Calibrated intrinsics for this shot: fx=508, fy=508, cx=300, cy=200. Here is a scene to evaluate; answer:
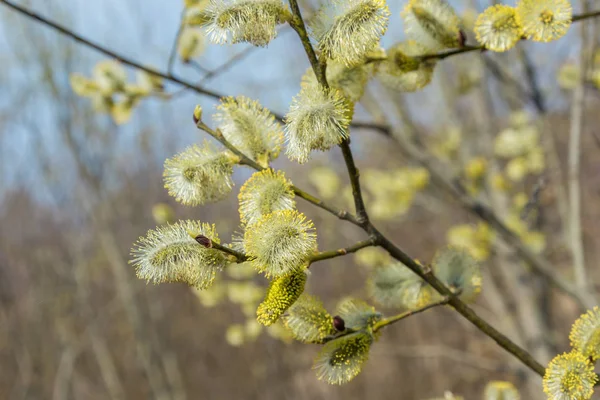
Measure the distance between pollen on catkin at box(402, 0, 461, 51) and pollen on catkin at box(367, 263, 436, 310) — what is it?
17.7 inches

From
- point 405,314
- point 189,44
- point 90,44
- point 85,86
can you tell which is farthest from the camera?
point 85,86

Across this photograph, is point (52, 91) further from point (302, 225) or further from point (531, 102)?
point (302, 225)

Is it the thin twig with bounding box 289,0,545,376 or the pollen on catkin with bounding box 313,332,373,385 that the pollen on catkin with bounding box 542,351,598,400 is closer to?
the thin twig with bounding box 289,0,545,376

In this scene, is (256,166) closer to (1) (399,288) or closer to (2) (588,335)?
(1) (399,288)

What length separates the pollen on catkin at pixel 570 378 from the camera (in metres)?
0.73

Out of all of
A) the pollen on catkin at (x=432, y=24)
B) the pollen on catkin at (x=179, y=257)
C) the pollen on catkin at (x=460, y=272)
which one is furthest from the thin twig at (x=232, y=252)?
the pollen on catkin at (x=432, y=24)

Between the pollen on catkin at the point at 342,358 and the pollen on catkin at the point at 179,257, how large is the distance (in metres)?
0.22

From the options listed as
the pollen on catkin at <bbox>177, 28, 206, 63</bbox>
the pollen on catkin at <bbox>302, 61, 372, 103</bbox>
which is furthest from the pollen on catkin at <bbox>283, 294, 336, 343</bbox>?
the pollen on catkin at <bbox>177, 28, 206, 63</bbox>

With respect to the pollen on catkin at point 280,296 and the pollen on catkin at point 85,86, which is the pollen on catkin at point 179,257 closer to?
the pollen on catkin at point 280,296

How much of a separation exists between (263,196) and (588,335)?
544 mm

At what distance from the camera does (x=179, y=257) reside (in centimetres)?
74

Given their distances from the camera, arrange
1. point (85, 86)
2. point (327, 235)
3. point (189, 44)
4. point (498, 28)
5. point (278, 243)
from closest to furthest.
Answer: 1. point (278, 243)
2. point (498, 28)
3. point (189, 44)
4. point (85, 86)
5. point (327, 235)

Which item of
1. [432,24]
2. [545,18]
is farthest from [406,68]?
[545,18]

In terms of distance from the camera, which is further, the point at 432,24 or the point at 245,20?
the point at 432,24
